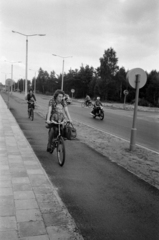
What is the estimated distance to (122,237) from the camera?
3.01 metres

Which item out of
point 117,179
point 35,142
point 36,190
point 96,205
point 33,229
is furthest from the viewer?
point 35,142

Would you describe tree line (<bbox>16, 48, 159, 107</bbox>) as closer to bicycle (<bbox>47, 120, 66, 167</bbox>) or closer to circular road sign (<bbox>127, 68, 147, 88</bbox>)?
circular road sign (<bbox>127, 68, 147, 88</bbox>)

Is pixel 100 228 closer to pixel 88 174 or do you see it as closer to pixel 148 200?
pixel 148 200

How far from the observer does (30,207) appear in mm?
3559

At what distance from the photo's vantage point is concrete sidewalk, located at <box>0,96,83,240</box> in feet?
9.66

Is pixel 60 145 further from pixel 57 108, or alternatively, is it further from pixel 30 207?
pixel 30 207

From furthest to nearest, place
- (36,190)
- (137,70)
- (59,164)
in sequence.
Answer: (137,70), (59,164), (36,190)

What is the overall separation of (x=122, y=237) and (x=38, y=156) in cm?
397

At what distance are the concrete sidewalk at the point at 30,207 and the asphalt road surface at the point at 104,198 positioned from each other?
19 cm

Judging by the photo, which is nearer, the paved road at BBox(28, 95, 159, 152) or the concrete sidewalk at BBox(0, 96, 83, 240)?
the concrete sidewalk at BBox(0, 96, 83, 240)

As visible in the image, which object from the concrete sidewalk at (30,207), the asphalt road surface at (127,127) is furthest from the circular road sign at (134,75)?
the concrete sidewalk at (30,207)

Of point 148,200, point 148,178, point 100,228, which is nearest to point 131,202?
point 148,200

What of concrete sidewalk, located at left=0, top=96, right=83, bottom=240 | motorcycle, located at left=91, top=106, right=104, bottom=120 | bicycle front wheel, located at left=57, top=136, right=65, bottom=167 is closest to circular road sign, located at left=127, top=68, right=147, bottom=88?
bicycle front wheel, located at left=57, top=136, right=65, bottom=167

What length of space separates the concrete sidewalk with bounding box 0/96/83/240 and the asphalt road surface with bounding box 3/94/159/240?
19cm
